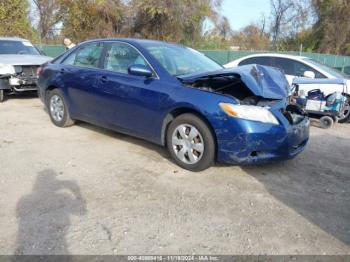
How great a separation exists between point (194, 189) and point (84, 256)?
63.0 inches

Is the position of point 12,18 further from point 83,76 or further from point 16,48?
point 83,76

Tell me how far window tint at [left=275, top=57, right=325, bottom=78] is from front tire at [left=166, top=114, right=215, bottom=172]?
509cm

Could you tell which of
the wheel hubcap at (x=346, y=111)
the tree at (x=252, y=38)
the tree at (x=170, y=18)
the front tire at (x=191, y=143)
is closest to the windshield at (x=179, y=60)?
the front tire at (x=191, y=143)

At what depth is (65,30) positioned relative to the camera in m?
28.2

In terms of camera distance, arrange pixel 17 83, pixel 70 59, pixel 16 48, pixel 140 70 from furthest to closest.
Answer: pixel 16 48 < pixel 17 83 < pixel 70 59 < pixel 140 70

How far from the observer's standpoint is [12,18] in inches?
839

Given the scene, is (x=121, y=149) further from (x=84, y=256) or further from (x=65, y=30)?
(x=65, y=30)

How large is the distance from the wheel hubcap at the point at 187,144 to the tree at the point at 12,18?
1943 cm

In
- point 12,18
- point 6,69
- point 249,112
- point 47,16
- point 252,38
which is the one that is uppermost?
point 47,16

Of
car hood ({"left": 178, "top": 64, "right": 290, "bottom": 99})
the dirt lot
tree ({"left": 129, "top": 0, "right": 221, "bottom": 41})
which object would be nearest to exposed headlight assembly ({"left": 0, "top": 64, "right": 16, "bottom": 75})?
the dirt lot

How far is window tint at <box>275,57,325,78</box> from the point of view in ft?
28.7

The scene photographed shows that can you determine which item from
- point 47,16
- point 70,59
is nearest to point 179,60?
point 70,59

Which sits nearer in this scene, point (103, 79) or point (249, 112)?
point (249, 112)

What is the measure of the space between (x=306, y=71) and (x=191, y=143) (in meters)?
4.96
